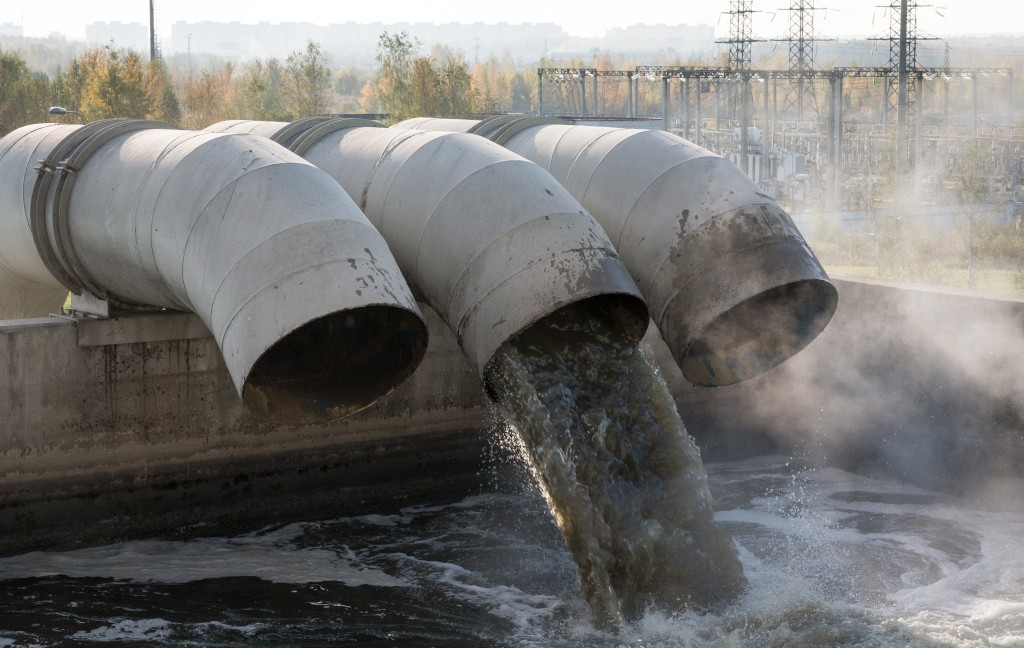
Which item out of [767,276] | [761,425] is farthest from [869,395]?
[767,276]

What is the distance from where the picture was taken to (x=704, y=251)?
35.5ft

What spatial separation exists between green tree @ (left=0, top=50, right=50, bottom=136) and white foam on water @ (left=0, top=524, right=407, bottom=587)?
85.7 ft

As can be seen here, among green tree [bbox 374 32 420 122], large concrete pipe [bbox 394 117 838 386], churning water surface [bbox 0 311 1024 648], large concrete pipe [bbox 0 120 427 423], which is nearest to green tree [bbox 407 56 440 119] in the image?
green tree [bbox 374 32 420 122]

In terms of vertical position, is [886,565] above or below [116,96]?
below

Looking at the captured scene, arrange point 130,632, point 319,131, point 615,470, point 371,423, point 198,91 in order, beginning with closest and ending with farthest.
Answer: point 130,632 < point 615,470 < point 319,131 < point 371,423 < point 198,91

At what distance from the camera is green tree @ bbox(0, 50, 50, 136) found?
3494cm

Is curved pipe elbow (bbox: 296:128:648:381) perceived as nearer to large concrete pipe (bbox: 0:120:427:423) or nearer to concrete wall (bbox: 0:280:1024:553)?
large concrete pipe (bbox: 0:120:427:423)

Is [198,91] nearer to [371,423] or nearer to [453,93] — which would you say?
[453,93]

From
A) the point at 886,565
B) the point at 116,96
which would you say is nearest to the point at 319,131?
the point at 886,565

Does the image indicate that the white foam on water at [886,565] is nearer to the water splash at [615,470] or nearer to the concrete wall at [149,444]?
the water splash at [615,470]

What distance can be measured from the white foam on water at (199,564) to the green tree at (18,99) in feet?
85.7

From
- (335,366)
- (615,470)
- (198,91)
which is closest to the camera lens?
(615,470)

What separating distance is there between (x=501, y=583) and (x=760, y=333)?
3363mm

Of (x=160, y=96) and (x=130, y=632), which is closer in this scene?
(x=130, y=632)
